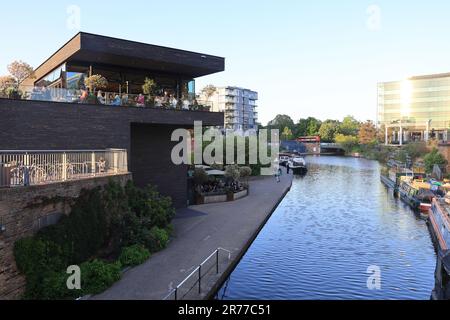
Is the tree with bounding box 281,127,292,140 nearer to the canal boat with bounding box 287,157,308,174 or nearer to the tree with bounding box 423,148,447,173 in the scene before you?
the canal boat with bounding box 287,157,308,174

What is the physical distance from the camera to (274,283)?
638 inches

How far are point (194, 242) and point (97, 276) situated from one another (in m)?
6.28

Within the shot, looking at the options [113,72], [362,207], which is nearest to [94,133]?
[113,72]

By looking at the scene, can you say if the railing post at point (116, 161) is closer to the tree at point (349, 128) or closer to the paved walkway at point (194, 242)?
the paved walkway at point (194, 242)

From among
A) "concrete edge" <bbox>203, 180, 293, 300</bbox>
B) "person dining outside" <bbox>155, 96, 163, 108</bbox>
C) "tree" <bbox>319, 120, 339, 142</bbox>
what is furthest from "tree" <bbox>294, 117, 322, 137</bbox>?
"concrete edge" <bbox>203, 180, 293, 300</bbox>

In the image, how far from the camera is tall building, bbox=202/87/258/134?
139250mm

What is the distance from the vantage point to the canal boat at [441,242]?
1402 cm

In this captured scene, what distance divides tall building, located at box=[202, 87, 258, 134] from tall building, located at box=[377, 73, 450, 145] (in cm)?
4398

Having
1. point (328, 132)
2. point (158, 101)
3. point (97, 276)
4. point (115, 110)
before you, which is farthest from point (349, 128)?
point (97, 276)

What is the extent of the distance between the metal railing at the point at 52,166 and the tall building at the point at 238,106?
113 meters

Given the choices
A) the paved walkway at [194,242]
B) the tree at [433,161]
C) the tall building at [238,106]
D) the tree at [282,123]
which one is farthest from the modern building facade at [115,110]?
the tree at [282,123]
